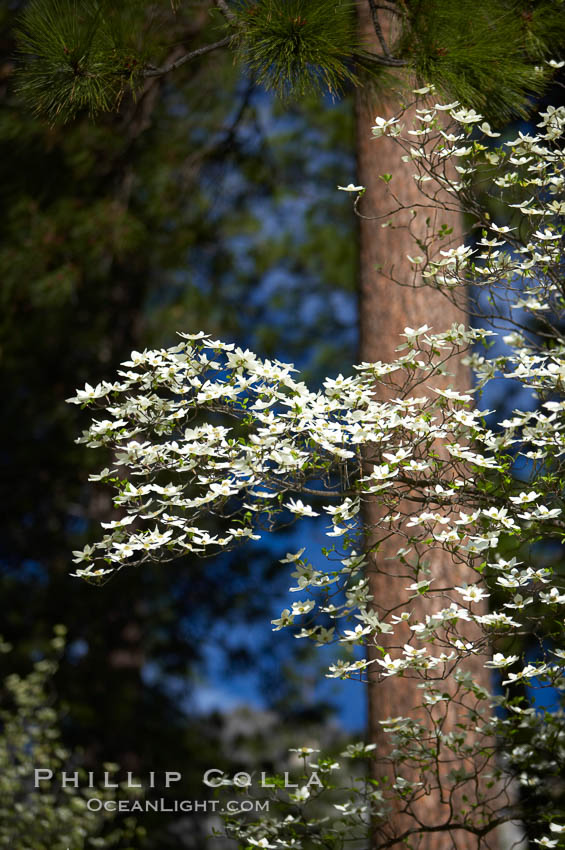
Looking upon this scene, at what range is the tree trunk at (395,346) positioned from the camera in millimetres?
3033

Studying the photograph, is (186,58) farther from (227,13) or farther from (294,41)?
(294,41)

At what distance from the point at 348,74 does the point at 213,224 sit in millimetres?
4337

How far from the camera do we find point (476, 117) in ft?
8.43

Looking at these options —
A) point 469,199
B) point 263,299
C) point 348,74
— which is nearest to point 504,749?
point 469,199

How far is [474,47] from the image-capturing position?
3061mm

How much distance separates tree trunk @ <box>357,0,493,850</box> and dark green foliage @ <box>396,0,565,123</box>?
0.20 meters

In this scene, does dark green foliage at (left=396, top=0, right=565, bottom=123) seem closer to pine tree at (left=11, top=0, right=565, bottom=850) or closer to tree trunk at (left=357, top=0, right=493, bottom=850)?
pine tree at (left=11, top=0, right=565, bottom=850)

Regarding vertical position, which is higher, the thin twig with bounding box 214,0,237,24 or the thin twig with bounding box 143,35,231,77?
the thin twig with bounding box 214,0,237,24

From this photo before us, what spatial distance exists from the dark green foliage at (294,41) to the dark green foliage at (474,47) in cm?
26

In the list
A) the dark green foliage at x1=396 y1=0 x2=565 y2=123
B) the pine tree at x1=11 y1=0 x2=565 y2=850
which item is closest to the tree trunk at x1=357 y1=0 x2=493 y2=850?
the pine tree at x1=11 y1=0 x2=565 y2=850

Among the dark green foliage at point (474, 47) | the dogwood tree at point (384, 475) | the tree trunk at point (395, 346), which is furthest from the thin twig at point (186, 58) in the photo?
the dogwood tree at point (384, 475)

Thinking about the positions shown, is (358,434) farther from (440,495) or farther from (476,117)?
(476,117)

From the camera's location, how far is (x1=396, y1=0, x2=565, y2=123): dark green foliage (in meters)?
3.02

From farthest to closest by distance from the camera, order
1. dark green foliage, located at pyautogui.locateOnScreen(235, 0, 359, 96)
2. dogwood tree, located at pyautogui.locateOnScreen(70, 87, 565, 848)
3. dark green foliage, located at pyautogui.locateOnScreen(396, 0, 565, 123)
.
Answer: dark green foliage, located at pyautogui.locateOnScreen(396, 0, 565, 123)
dark green foliage, located at pyautogui.locateOnScreen(235, 0, 359, 96)
dogwood tree, located at pyautogui.locateOnScreen(70, 87, 565, 848)
